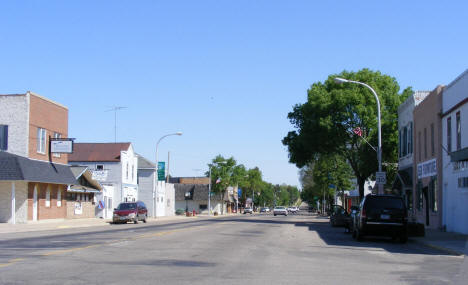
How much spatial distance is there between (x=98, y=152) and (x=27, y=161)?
941 inches

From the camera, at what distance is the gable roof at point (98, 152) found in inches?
2416

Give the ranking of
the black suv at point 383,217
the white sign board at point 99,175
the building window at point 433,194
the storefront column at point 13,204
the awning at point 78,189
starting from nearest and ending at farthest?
the black suv at point 383,217, the building window at point 433,194, the storefront column at point 13,204, the awning at point 78,189, the white sign board at point 99,175

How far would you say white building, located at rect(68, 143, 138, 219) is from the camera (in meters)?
60.5

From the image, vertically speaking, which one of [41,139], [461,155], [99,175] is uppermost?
[41,139]

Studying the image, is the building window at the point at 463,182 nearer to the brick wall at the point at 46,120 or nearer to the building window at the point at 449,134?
the building window at the point at 449,134

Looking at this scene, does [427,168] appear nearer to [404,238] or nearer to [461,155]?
[404,238]

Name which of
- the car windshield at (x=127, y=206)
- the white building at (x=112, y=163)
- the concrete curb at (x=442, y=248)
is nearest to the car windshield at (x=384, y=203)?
the concrete curb at (x=442, y=248)

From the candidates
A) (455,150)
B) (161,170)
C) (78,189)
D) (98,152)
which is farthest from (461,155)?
(98,152)

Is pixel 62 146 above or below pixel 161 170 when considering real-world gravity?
above

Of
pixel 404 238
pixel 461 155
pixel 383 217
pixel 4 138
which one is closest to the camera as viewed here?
pixel 461 155

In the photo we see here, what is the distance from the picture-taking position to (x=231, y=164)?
360 feet

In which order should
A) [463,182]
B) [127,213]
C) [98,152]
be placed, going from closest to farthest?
[463,182], [127,213], [98,152]

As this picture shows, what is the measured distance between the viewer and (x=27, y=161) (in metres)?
38.5

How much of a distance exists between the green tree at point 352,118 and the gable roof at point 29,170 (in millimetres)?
18794
